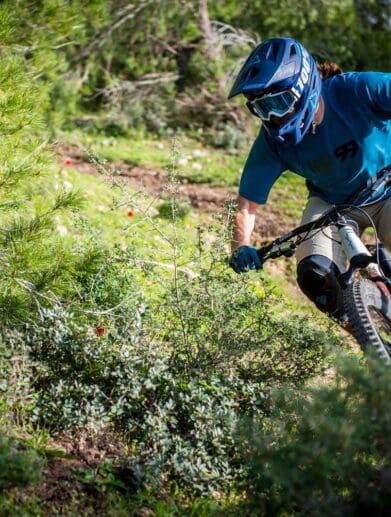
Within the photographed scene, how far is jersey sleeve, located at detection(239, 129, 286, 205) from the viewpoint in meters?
4.42

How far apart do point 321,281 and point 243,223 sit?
56 cm

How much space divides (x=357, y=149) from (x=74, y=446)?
211cm

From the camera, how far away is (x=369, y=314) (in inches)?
141

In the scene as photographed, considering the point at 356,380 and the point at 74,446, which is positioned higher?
the point at 356,380

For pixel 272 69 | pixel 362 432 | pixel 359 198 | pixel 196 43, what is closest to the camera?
pixel 362 432

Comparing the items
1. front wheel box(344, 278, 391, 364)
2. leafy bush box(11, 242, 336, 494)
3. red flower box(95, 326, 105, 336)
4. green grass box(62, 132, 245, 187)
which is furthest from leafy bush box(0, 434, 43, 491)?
green grass box(62, 132, 245, 187)

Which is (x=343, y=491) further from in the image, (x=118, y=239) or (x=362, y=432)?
(x=118, y=239)

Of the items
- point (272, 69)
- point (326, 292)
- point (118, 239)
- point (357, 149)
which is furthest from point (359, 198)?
point (118, 239)

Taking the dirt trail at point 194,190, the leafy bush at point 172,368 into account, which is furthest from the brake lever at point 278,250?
the dirt trail at point 194,190

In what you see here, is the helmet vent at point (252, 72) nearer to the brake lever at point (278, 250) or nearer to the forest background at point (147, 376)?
the forest background at point (147, 376)

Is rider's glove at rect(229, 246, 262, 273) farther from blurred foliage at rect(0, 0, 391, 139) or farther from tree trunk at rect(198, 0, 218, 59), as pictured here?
tree trunk at rect(198, 0, 218, 59)

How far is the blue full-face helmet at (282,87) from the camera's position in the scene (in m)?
3.75

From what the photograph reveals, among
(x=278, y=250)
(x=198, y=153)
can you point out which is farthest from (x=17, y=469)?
(x=198, y=153)

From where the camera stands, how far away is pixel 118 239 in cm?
640
